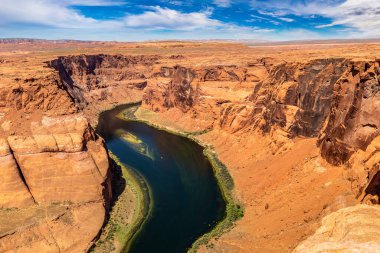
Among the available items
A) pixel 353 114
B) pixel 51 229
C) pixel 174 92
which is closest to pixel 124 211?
pixel 51 229

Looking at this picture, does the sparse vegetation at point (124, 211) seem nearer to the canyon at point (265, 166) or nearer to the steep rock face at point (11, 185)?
the canyon at point (265, 166)

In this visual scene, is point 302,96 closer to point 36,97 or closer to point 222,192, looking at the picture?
point 222,192

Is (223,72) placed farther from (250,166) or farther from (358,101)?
(358,101)

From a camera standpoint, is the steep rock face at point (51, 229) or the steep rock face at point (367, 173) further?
the steep rock face at point (51, 229)

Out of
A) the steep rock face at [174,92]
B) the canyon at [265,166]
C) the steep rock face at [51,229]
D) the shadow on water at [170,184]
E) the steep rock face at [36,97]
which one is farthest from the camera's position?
the steep rock face at [174,92]

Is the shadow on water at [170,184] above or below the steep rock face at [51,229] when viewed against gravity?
below

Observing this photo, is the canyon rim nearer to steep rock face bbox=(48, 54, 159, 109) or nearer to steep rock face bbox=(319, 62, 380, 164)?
steep rock face bbox=(319, 62, 380, 164)

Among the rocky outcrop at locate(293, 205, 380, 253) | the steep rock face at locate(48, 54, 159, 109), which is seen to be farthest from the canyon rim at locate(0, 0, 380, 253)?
the steep rock face at locate(48, 54, 159, 109)

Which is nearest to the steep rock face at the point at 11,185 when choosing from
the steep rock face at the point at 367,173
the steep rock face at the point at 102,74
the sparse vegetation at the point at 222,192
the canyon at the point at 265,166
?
the canyon at the point at 265,166
